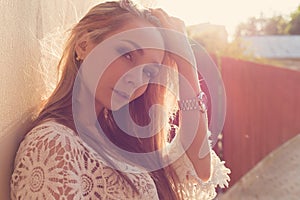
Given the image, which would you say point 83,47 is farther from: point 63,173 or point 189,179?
point 189,179

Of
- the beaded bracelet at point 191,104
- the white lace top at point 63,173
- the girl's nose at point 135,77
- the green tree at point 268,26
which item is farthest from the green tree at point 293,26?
the white lace top at point 63,173

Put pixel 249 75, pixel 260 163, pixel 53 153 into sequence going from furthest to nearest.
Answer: pixel 249 75
pixel 260 163
pixel 53 153

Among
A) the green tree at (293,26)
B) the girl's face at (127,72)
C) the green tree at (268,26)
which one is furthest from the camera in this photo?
the green tree at (293,26)

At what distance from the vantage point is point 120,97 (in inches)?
44.9

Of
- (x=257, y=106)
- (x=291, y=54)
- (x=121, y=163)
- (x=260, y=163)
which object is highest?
(x=121, y=163)

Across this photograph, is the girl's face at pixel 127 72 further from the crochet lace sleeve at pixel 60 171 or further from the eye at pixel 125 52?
the crochet lace sleeve at pixel 60 171

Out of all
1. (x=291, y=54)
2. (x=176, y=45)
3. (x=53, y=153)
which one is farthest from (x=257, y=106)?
(x=291, y=54)

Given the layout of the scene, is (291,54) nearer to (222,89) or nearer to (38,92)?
(222,89)

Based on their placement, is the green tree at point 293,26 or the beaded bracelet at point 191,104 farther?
the green tree at point 293,26

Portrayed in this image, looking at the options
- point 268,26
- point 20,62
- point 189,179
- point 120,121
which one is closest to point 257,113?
point 189,179

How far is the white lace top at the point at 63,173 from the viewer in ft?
3.17

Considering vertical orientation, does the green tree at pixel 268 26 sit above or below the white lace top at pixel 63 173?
below

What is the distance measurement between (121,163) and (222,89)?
3.46 m

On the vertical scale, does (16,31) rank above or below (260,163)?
above
